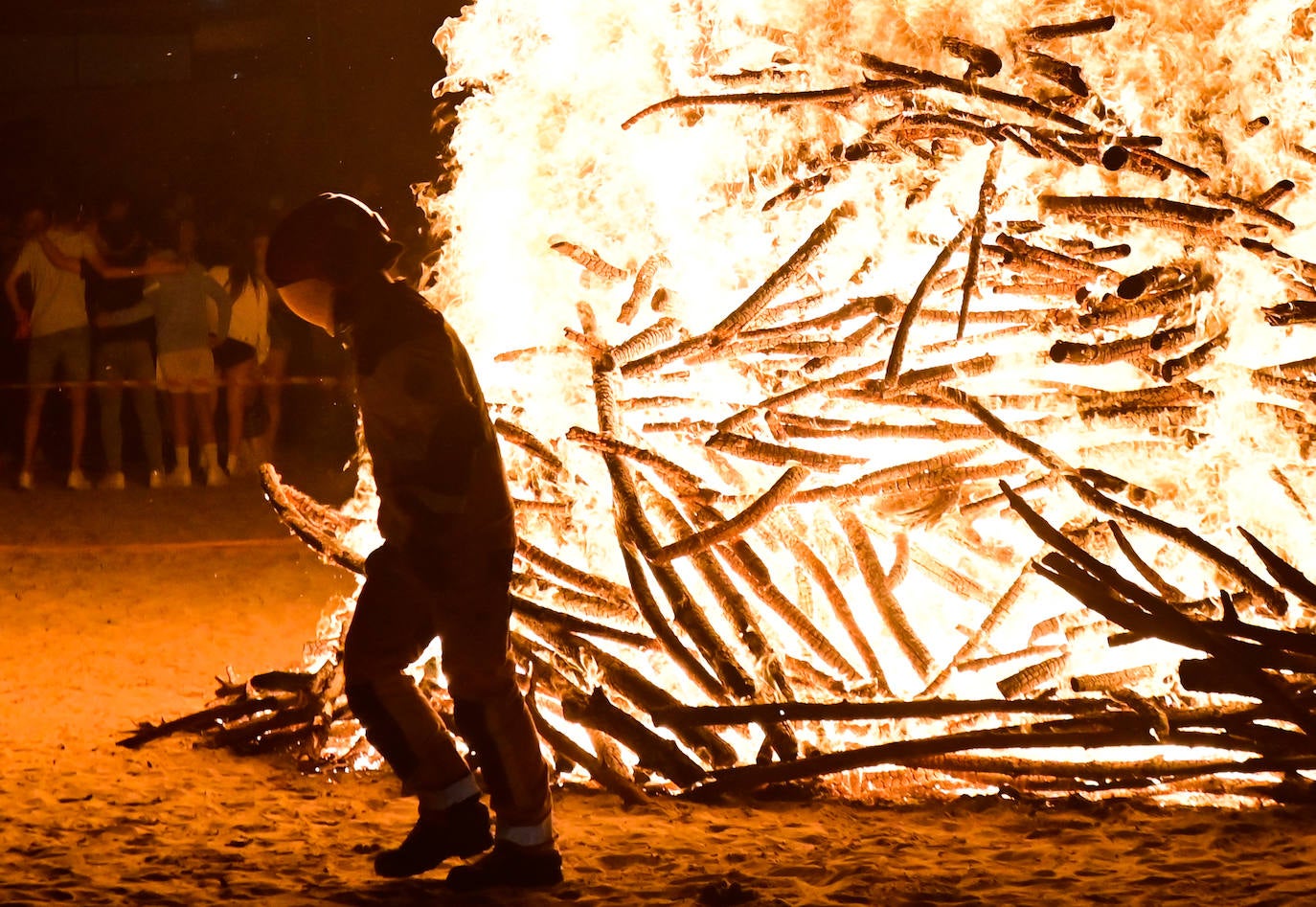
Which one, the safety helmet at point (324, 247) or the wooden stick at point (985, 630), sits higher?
the safety helmet at point (324, 247)

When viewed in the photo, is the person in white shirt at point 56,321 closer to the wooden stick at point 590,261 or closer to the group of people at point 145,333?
the group of people at point 145,333

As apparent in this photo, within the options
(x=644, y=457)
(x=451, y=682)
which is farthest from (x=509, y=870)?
(x=644, y=457)

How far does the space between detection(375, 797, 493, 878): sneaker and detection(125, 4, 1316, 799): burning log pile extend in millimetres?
935

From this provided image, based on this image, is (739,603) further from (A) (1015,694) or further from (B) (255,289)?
(B) (255,289)

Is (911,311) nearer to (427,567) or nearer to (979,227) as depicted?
(979,227)

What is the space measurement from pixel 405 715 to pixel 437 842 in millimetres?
355

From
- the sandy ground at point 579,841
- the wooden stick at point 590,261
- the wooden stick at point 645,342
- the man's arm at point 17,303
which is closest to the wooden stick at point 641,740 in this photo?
the sandy ground at point 579,841

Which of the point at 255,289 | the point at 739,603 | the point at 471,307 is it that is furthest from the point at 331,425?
the point at 739,603

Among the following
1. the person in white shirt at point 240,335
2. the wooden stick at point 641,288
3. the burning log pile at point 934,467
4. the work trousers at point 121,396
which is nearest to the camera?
the burning log pile at point 934,467

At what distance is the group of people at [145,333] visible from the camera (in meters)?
11.9

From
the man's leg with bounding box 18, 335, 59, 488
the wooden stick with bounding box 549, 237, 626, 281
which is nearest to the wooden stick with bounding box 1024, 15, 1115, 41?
the wooden stick with bounding box 549, 237, 626, 281

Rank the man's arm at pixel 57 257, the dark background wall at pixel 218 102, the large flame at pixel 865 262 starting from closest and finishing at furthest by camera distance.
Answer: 1. the large flame at pixel 865 262
2. the man's arm at pixel 57 257
3. the dark background wall at pixel 218 102

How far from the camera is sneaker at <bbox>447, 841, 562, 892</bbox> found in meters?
3.88

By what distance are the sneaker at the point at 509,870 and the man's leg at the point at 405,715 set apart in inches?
4.3
